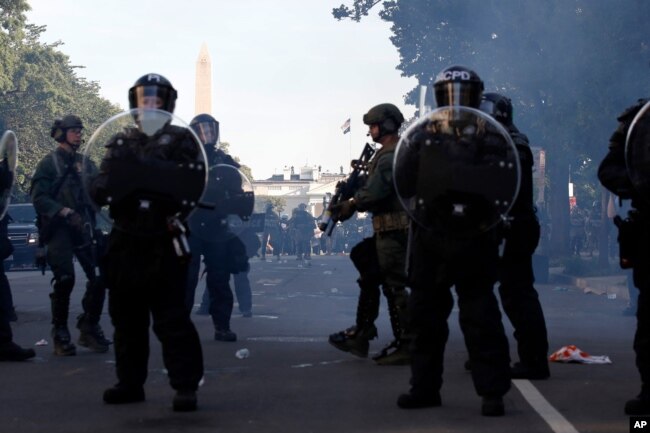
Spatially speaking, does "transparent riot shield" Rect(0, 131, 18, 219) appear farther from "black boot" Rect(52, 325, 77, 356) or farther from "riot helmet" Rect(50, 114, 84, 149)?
"black boot" Rect(52, 325, 77, 356)

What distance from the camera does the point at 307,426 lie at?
23.6ft

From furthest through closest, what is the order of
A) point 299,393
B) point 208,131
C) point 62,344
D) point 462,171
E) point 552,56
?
point 552,56, point 208,131, point 62,344, point 299,393, point 462,171

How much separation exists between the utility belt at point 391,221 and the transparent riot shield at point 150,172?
2.60 metres

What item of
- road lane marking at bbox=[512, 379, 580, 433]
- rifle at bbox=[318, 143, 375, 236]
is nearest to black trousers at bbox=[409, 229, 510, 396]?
road lane marking at bbox=[512, 379, 580, 433]

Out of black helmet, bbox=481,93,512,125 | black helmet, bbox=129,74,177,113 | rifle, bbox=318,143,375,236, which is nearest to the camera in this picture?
black helmet, bbox=129,74,177,113

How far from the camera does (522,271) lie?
9.41 m

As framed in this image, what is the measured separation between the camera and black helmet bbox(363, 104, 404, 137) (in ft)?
33.4

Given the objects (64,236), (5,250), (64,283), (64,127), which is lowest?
(64,283)

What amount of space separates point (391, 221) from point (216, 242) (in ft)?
9.57

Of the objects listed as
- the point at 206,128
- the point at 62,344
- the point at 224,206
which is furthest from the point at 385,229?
the point at 206,128

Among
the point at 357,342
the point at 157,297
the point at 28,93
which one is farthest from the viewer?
the point at 28,93

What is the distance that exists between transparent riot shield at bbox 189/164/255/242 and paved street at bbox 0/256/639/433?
1.04m

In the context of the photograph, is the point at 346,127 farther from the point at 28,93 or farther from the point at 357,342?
the point at 357,342

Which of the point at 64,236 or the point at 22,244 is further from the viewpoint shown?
the point at 22,244
